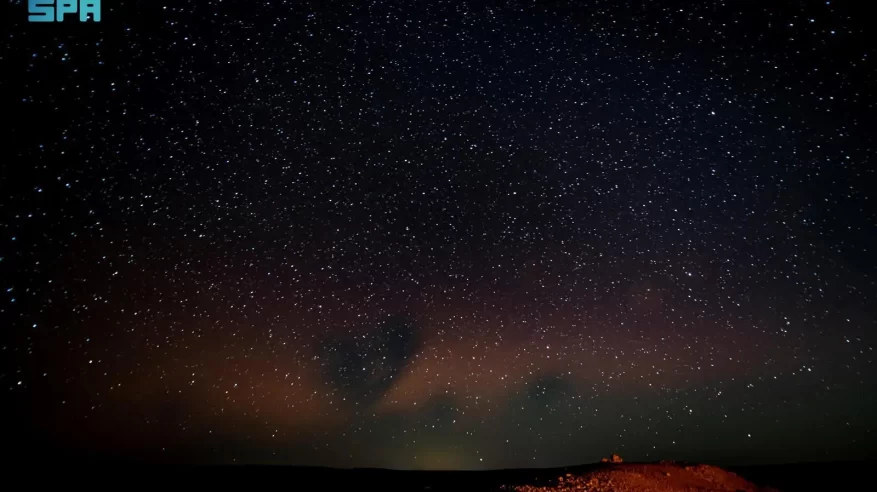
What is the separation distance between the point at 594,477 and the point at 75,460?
18.7 meters

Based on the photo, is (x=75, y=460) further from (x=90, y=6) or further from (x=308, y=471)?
(x=90, y=6)

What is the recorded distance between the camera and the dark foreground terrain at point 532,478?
7.53 meters

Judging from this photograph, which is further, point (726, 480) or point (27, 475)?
point (27, 475)

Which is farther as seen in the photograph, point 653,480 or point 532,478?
point 532,478

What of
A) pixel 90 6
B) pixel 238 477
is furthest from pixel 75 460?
pixel 90 6

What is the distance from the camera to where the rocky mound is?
718 cm

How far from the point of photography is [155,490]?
11.2 metres

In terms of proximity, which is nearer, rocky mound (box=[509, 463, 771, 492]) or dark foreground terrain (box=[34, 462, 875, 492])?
rocky mound (box=[509, 463, 771, 492])

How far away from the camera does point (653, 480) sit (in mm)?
7539

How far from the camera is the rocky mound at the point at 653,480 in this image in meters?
7.18

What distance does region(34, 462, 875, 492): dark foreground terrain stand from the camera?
24.7 ft

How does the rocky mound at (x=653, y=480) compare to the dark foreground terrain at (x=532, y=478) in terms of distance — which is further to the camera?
the dark foreground terrain at (x=532, y=478)

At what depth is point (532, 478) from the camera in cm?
830

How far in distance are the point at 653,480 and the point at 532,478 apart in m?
1.94
